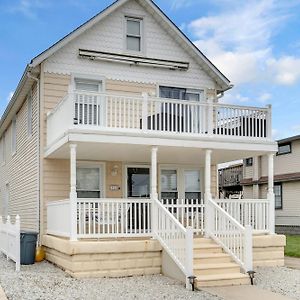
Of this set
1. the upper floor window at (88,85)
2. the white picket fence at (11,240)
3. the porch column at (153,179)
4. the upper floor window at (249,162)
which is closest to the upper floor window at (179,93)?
the upper floor window at (88,85)

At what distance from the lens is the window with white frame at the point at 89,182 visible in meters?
16.3

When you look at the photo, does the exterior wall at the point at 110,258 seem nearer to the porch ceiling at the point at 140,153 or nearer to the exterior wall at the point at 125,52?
the porch ceiling at the point at 140,153

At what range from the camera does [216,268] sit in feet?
38.8

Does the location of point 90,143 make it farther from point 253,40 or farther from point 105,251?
point 253,40

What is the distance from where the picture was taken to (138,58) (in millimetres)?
17047

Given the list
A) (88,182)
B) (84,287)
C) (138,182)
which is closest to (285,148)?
(138,182)

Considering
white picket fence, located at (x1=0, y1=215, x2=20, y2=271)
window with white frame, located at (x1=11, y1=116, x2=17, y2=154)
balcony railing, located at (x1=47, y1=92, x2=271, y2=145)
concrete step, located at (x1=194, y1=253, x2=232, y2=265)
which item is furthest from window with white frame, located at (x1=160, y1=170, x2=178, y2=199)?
window with white frame, located at (x1=11, y1=116, x2=17, y2=154)

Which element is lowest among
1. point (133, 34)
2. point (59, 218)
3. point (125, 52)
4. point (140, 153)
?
point (59, 218)

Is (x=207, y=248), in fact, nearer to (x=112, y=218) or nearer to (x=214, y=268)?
(x=214, y=268)

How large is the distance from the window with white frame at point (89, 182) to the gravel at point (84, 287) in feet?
12.7

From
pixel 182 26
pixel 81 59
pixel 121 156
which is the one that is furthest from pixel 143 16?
pixel 121 156

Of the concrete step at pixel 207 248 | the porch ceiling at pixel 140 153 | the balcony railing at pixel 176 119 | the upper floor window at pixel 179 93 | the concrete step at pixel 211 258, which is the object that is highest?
the upper floor window at pixel 179 93

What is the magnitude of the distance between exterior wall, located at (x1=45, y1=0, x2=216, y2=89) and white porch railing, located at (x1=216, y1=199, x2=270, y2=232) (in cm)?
524

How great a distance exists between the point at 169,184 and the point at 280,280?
651 cm
